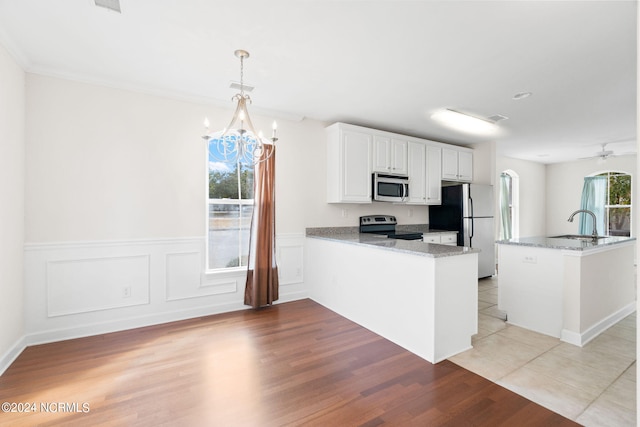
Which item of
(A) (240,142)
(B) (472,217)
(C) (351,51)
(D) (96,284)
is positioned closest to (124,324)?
(D) (96,284)

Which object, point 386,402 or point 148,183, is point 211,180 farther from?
point 386,402

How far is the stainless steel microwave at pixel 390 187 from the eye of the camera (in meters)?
4.23

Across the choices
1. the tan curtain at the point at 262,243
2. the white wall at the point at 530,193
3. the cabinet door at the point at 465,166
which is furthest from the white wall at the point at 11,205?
the white wall at the point at 530,193

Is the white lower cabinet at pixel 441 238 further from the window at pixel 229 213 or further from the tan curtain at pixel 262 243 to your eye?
the window at pixel 229 213

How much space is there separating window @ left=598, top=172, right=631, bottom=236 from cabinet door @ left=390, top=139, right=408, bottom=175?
19.2 feet

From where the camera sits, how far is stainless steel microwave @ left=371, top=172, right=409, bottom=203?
13.9 feet

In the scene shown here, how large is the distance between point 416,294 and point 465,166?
12.4 ft

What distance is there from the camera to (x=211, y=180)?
3.52m

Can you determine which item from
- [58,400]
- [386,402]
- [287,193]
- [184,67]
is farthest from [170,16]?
[386,402]

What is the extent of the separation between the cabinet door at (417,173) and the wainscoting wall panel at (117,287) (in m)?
2.91

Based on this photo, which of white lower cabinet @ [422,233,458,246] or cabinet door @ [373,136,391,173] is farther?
white lower cabinet @ [422,233,458,246]

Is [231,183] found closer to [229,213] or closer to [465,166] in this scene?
[229,213]

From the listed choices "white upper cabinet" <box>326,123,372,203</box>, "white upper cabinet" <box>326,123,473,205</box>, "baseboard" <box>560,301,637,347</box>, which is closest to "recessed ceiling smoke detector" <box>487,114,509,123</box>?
"white upper cabinet" <box>326,123,473,205</box>

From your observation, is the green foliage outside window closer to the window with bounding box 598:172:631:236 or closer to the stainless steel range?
the stainless steel range
